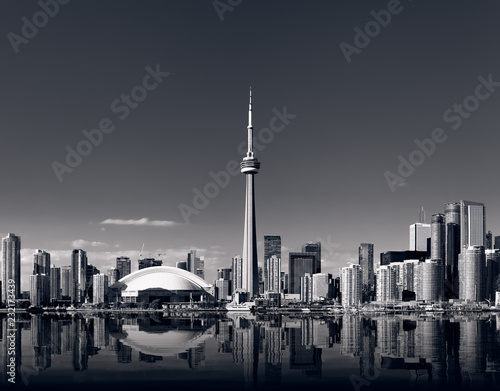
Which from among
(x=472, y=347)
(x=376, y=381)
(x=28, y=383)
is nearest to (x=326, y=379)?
(x=376, y=381)

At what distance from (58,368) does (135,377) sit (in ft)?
39.8

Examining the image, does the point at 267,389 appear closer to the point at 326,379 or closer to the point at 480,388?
the point at 326,379

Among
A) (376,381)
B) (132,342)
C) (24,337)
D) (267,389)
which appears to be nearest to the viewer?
(267,389)

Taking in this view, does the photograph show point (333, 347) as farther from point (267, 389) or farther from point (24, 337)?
point (24, 337)

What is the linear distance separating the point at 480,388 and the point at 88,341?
6942 centimetres

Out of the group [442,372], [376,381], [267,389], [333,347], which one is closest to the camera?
[267,389]

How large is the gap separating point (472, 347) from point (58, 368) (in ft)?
204

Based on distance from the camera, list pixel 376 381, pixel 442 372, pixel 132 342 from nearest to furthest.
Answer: pixel 376 381 → pixel 442 372 → pixel 132 342

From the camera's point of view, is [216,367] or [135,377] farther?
[216,367]

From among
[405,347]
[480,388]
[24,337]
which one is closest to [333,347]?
[405,347]

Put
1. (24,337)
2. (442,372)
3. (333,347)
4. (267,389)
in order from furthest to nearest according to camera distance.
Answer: (24,337) < (333,347) < (442,372) < (267,389)

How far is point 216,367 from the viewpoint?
73.0 metres

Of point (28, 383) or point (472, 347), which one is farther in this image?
point (472, 347)

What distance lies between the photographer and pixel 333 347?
9731cm
